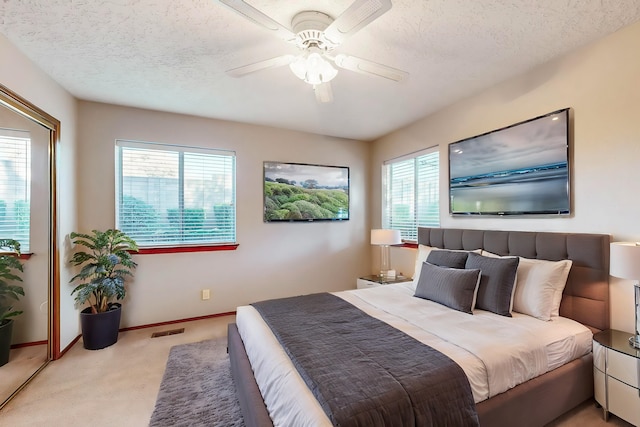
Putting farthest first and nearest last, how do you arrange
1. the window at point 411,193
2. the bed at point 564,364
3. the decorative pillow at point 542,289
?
1. the window at point 411,193
2. the decorative pillow at point 542,289
3. the bed at point 564,364

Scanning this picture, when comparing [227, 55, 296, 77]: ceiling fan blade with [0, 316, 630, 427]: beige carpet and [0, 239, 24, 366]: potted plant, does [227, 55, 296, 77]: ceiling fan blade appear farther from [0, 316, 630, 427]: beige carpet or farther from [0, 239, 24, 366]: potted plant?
[0, 316, 630, 427]: beige carpet

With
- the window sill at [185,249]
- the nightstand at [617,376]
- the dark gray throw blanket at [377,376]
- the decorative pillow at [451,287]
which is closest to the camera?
the dark gray throw blanket at [377,376]

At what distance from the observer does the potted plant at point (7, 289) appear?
2057 mm

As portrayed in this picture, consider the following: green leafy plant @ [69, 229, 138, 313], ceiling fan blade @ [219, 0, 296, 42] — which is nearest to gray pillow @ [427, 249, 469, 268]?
ceiling fan blade @ [219, 0, 296, 42]

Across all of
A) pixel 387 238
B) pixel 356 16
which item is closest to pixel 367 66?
pixel 356 16

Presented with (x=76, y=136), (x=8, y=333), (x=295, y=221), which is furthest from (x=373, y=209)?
(x=8, y=333)

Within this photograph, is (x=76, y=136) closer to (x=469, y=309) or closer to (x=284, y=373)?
(x=284, y=373)

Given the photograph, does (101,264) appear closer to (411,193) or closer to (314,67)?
(314,67)

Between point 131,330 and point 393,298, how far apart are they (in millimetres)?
2937

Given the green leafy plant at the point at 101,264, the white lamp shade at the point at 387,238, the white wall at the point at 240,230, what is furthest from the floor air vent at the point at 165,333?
the white lamp shade at the point at 387,238

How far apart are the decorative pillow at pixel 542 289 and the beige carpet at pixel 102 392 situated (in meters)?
0.64

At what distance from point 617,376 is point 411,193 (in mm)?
2564

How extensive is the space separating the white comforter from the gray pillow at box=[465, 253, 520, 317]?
0.07 m

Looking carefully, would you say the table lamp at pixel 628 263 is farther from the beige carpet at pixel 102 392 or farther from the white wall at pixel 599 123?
the beige carpet at pixel 102 392
